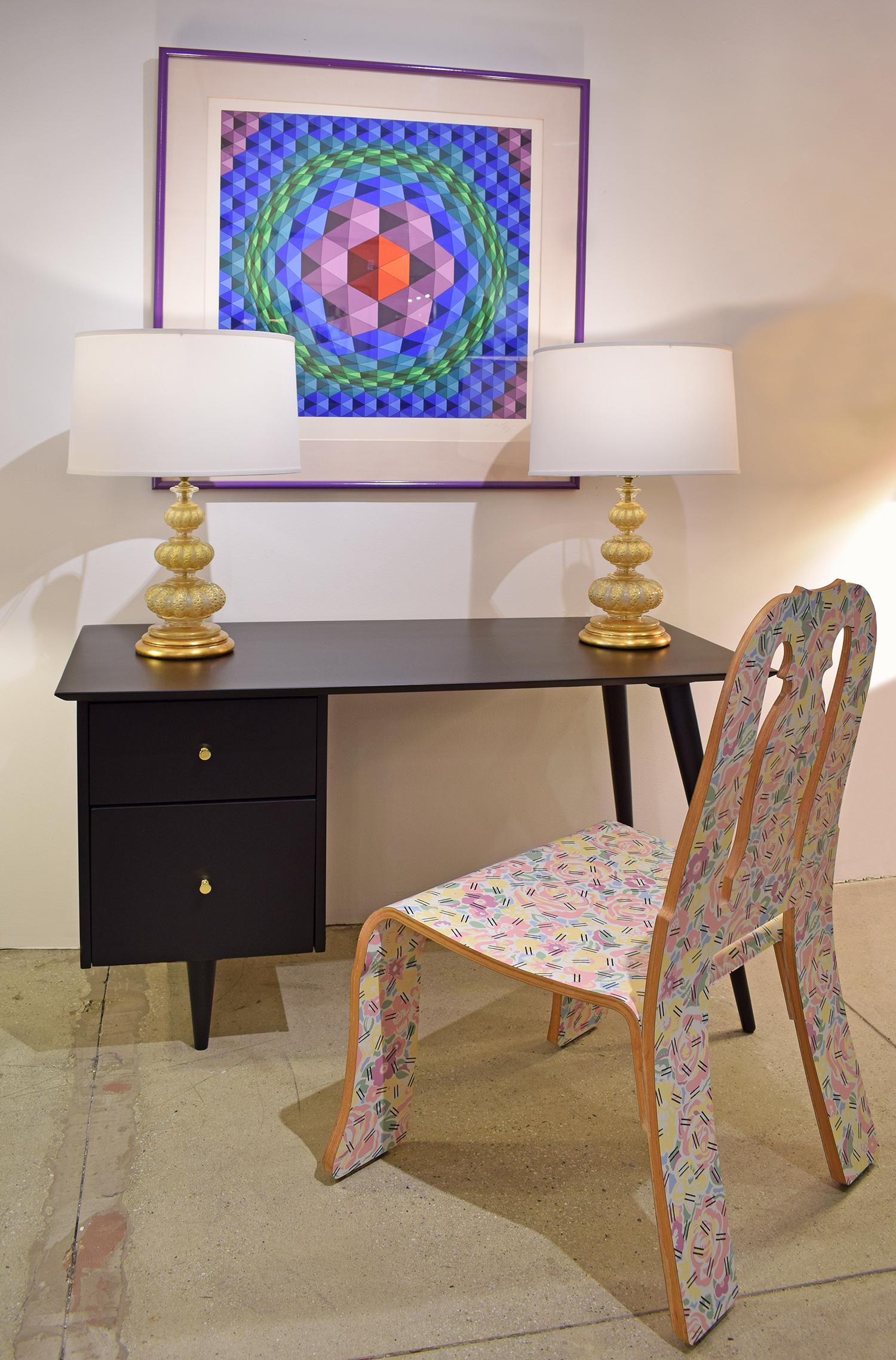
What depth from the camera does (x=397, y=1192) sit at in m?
1.56

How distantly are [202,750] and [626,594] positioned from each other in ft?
2.62

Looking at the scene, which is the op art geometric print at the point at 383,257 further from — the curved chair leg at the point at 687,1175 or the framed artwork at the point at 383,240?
the curved chair leg at the point at 687,1175

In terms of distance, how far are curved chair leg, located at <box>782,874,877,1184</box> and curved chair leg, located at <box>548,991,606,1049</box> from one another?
460mm

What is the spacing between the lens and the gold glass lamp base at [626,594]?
6.47 feet

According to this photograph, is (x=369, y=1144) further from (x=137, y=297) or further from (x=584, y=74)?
(x=584, y=74)

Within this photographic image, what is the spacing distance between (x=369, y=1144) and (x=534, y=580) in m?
1.13

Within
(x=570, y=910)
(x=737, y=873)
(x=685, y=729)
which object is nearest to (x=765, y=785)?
(x=737, y=873)

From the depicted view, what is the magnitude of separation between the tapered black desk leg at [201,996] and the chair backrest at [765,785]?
85 cm

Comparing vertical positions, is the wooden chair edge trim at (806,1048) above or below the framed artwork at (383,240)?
below

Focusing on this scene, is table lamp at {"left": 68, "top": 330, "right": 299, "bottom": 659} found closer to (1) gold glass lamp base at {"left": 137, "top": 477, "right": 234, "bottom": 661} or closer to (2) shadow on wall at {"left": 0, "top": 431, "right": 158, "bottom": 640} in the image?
(1) gold glass lamp base at {"left": 137, "top": 477, "right": 234, "bottom": 661}

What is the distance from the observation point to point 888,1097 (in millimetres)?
1775

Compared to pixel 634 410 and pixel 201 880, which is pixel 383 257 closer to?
pixel 634 410

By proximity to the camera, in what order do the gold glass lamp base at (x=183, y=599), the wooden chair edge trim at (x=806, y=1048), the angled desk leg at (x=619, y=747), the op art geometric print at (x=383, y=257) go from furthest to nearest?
the angled desk leg at (x=619, y=747) < the op art geometric print at (x=383, y=257) < the gold glass lamp base at (x=183, y=599) < the wooden chair edge trim at (x=806, y=1048)

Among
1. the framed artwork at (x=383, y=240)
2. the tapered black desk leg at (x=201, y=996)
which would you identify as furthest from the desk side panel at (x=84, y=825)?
the framed artwork at (x=383, y=240)
